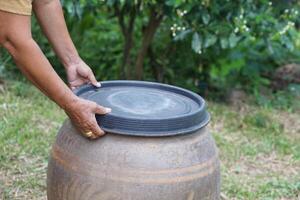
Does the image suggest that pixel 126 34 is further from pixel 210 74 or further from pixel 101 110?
pixel 101 110

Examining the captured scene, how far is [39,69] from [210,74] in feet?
12.7

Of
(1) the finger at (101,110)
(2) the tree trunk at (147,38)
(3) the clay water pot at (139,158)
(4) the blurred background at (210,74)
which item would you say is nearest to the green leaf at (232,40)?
(4) the blurred background at (210,74)

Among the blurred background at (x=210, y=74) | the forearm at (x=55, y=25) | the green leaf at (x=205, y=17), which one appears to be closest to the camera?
the forearm at (x=55, y=25)

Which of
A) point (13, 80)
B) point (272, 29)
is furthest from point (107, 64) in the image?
point (272, 29)

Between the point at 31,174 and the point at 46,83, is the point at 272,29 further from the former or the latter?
the point at 46,83

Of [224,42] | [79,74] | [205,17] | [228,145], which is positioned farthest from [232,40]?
[79,74]

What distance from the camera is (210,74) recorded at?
20.5 ft

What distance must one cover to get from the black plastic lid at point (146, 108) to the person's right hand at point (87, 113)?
0.12 feet

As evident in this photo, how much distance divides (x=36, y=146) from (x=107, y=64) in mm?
1899

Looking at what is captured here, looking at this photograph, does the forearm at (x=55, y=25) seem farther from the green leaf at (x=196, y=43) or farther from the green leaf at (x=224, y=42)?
the green leaf at (x=224, y=42)

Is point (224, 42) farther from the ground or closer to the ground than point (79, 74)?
closer to the ground

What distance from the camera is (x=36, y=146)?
14.5 feet

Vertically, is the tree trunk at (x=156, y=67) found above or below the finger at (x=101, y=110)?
below

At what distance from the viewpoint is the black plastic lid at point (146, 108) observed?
2582 mm
